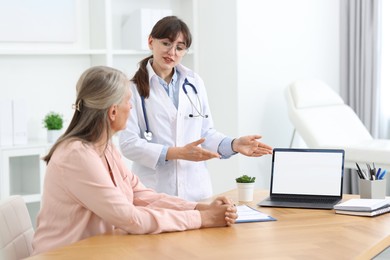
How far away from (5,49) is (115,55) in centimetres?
86

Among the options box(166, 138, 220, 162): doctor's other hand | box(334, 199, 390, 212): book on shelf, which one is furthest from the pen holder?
box(166, 138, 220, 162): doctor's other hand

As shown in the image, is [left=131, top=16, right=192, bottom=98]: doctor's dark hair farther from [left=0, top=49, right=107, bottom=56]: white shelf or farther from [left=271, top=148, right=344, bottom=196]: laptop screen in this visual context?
[left=0, top=49, right=107, bottom=56]: white shelf

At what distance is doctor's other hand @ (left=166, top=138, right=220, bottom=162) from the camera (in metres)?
2.73

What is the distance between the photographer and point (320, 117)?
15.8 feet

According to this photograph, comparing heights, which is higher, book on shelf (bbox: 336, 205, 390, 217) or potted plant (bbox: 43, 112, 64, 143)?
potted plant (bbox: 43, 112, 64, 143)

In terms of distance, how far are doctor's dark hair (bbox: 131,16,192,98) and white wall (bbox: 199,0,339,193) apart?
1.81 meters

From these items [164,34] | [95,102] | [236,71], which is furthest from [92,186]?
[236,71]

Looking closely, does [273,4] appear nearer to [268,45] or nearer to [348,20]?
[268,45]

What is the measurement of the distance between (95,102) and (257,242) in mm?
662

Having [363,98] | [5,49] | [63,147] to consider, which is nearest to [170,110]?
[63,147]

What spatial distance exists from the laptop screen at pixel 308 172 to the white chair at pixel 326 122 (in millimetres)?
1616

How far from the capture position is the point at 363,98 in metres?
5.41

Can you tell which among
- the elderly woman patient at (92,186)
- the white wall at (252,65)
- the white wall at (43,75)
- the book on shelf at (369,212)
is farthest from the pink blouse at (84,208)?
the white wall at (252,65)

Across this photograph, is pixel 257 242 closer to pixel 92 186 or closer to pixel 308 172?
pixel 92 186
